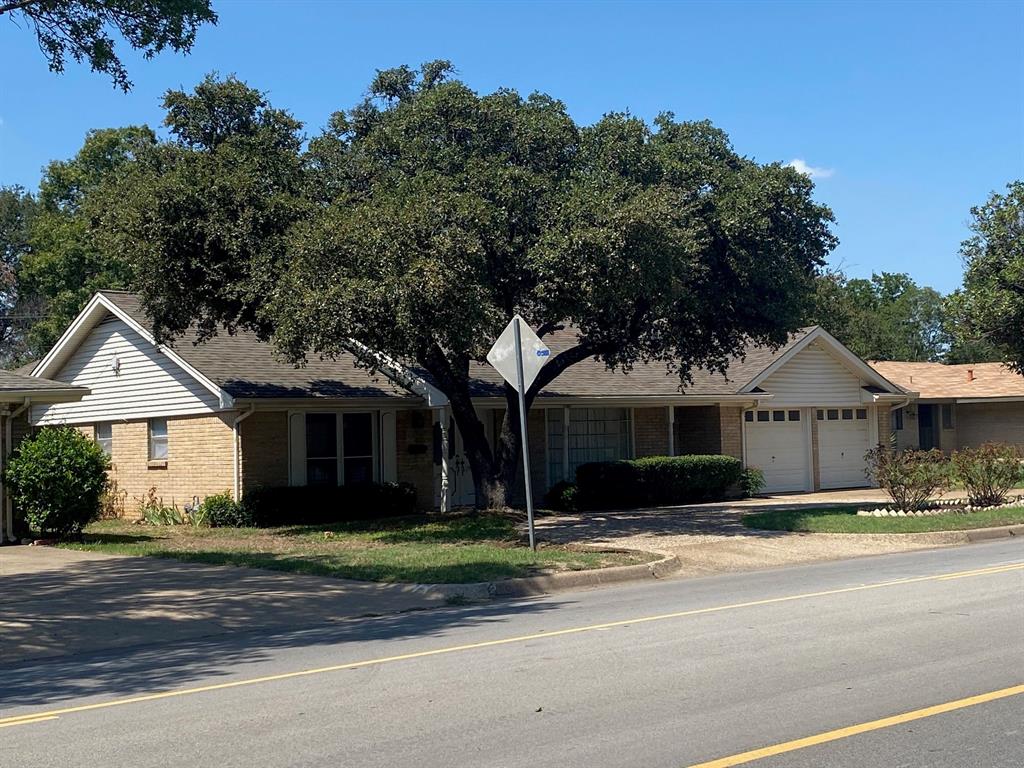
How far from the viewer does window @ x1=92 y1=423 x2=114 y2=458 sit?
1043 inches

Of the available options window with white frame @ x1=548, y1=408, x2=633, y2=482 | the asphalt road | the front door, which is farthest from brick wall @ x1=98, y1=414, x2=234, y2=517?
the front door

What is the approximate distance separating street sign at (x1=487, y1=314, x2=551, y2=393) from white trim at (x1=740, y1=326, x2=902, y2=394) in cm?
1408

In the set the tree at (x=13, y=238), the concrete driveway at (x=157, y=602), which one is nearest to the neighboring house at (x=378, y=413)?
the concrete driveway at (x=157, y=602)

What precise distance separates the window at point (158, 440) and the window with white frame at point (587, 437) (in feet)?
29.5

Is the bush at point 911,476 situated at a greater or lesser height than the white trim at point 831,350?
lesser

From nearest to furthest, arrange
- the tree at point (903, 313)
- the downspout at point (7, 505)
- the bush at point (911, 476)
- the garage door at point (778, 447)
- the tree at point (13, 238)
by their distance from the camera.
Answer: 1. the downspout at point (7, 505)
2. the bush at point (911, 476)
3. the garage door at point (778, 447)
4. the tree at point (13, 238)
5. the tree at point (903, 313)

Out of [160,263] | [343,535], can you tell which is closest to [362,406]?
[343,535]

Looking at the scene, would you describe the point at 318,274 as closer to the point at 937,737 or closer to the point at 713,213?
the point at 713,213

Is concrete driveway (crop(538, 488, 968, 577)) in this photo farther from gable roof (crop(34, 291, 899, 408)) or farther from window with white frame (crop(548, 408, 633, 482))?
window with white frame (crop(548, 408, 633, 482))

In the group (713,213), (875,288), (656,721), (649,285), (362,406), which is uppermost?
(875,288)

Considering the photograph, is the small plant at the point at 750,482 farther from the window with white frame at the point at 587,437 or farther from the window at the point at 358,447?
the window at the point at 358,447

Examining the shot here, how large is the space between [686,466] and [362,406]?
8.08 metres

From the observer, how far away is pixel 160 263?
19094 mm

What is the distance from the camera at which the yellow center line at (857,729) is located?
242 inches
